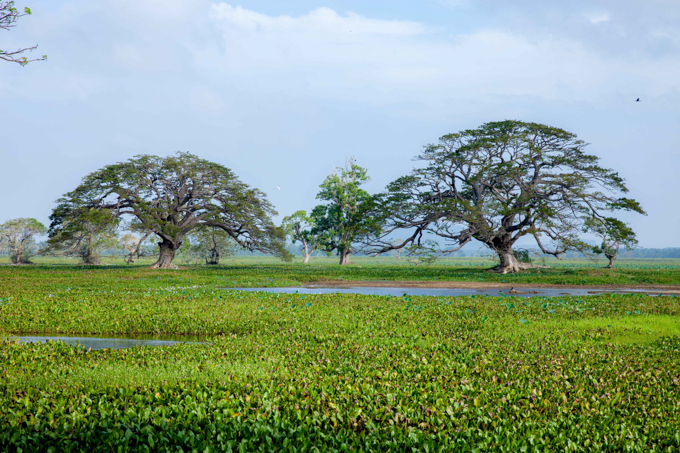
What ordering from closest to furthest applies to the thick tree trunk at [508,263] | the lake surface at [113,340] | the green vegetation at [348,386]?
1. the green vegetation at [348,386]
2. the lake surface at [113,340]
3. the thick tree trunk at [508,263]

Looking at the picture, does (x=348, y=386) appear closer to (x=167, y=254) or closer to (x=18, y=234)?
(x=167, y=254)

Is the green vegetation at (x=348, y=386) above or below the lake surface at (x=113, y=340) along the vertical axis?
above

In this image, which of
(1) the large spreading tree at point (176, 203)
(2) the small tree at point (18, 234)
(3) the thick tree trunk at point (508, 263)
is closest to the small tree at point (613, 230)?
(3) the thick tree trunk at point (508, 263)

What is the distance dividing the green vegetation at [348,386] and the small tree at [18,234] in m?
65.0

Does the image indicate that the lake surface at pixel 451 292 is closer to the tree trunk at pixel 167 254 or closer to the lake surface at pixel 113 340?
the lake surface at pixel 113 340

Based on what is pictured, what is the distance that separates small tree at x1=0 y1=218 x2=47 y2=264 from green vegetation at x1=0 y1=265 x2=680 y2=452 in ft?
213

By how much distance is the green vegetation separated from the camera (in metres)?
5.36

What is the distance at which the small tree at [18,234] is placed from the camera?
221 feet

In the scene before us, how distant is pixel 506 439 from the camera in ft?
17.5

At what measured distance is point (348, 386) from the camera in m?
6.89

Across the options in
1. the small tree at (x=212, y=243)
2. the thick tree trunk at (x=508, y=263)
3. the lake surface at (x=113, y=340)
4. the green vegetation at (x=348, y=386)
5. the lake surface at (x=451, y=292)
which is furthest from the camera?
the small tree at (x=212, y=243)

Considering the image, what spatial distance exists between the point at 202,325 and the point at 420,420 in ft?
27.5

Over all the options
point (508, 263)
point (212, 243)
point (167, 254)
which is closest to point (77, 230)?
point (167, 254)

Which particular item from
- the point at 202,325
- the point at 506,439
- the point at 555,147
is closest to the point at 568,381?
the point at 506,439
